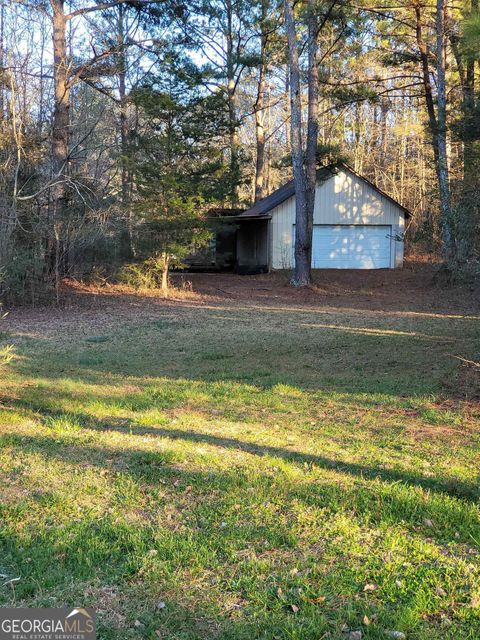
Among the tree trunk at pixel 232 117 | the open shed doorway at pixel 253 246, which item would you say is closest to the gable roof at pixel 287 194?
the open shed doorway at pixel 253 246

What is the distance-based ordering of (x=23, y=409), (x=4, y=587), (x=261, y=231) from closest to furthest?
(x=4, y=587)
(x=23, y=409)
(x=261, y=231)

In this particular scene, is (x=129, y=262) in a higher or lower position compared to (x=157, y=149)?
lower

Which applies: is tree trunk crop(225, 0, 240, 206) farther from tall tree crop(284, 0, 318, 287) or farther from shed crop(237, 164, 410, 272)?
tall tree crop(284, 0, 318, 287)

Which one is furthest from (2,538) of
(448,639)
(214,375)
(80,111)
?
(80,111)

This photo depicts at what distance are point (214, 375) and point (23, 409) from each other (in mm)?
2722

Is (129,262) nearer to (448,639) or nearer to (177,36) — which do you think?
(177,36)

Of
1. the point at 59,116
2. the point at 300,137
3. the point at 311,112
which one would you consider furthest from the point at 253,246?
the point at 59,116

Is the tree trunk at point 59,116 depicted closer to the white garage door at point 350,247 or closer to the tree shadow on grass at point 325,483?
the tree shadow on grass at point 325,483

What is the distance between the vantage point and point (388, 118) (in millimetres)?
37406

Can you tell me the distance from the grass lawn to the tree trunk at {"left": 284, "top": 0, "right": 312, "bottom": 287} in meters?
11.4

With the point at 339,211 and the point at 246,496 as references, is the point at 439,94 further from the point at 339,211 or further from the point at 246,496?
the point at 246,496

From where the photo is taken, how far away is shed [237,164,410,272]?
82.8ft

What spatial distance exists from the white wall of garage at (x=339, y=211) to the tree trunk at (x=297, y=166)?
517cm

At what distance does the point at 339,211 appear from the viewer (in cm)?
2552
